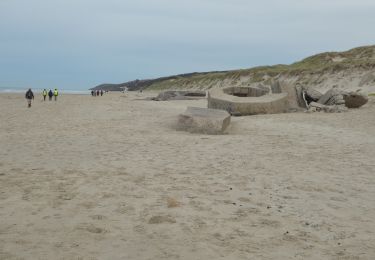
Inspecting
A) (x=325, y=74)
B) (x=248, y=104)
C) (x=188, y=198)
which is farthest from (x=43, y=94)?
(x=188, y=198)

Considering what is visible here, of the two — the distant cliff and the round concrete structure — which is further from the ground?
the distant cliff

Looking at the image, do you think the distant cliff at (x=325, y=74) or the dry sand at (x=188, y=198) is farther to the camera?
the distant cliff at (x=325, y=74)

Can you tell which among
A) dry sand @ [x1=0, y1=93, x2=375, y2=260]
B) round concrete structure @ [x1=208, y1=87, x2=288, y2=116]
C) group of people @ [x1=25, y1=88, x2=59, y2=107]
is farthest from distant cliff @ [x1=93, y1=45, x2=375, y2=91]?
group of people @ [x1=25, y1=88, x2=59, y2=107]

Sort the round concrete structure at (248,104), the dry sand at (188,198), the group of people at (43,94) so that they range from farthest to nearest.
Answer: the group of people at (43,94) → the round concrete structure at (248,104) → the dry sand at (188,198)

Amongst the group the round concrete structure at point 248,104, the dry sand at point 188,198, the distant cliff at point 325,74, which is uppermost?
the distant cliff at point 325,74

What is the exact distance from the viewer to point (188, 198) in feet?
17.0

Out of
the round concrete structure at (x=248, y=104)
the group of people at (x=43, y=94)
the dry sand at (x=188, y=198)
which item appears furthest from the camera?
the group of people at (x=43, y=94)

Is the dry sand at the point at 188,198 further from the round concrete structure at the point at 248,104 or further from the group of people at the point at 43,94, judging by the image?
the group of people at the point at 43,94

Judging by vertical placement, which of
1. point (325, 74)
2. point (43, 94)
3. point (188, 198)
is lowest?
point (188, 198)

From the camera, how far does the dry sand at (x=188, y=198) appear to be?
3733 millimetres

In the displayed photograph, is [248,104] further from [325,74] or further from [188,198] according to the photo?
[325,74]

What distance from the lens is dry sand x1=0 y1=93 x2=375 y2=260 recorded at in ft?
12.2

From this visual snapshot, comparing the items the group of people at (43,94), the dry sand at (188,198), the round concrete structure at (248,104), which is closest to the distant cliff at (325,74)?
the round concrete structure at (248,104)

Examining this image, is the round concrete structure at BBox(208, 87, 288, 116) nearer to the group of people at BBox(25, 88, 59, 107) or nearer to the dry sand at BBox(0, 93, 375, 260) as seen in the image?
the dry sand at BBox(0, 93, 375, 260)
